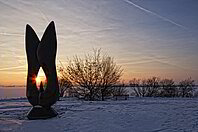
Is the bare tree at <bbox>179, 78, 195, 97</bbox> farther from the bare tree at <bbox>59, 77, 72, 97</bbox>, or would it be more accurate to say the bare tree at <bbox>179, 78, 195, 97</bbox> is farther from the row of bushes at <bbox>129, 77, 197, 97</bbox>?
the bare tree at <bbox>59, 77, 72, 97</bbox>

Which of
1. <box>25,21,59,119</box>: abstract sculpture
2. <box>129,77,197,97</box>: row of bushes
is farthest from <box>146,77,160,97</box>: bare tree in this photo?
<box>25,21,59,119</box>: abstract sculpture

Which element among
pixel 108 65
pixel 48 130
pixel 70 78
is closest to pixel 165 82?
pixel 108 65

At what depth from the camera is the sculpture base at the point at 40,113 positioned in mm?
12008

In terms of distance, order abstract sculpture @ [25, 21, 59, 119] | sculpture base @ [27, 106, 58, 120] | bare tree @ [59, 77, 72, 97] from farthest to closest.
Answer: bare tree @ [59, 77, 72, 97] < abstract sculpture @ [25, 21, 59, 119] < sculpture base @ [27, 106, 58, 120]

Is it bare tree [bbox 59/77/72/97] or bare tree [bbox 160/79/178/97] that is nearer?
bare tree [bbox 59/77/72/97]

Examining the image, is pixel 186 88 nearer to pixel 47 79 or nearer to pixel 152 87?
pixel 152 87

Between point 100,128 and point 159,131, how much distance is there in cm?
219

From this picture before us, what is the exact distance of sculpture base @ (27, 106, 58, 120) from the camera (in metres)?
12.0

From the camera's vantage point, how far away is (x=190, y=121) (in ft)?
32.9

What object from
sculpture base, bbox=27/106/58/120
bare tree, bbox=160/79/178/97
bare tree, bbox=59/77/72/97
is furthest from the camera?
bare tree, bbox=160/79/178/97

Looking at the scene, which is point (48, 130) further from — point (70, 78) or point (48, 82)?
point (70, 78)

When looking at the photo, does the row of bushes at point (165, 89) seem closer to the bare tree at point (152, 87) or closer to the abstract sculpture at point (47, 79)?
the bare tree at point (152, 87)

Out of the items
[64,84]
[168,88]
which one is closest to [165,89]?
[168,88]

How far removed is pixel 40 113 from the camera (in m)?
12.2
